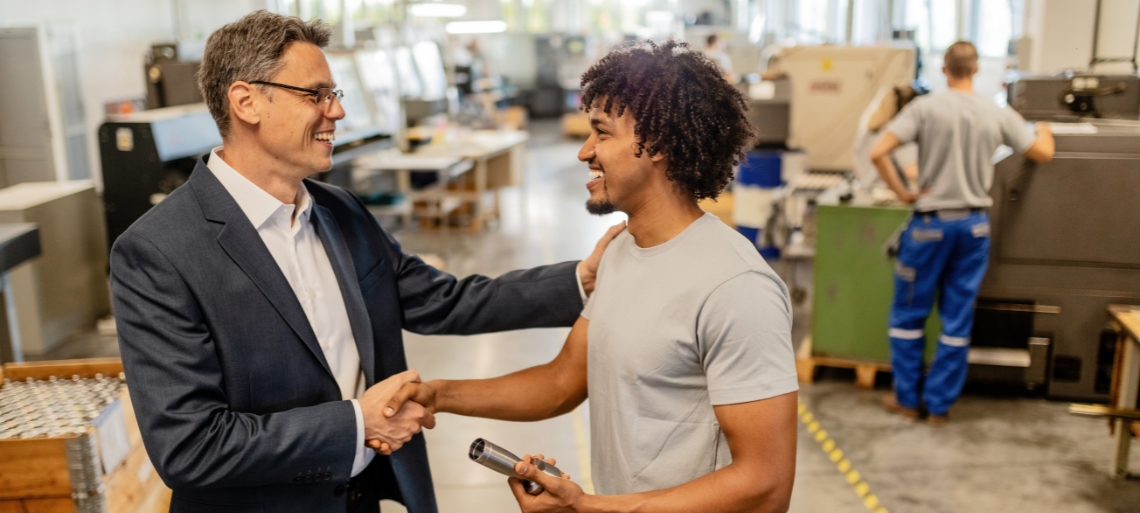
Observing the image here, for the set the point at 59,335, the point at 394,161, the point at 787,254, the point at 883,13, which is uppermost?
the point at 883,13

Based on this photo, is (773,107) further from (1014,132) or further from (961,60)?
(1014,132)

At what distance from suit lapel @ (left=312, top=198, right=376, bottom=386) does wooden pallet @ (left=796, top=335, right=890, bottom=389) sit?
11.3 ft

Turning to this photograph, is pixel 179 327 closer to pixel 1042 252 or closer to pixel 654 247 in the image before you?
pixel 654 247

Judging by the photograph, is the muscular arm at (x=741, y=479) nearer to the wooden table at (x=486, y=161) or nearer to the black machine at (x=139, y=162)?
the black machine at (x=139, y=162)

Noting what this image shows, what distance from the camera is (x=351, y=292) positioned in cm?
179

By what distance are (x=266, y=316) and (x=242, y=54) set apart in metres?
0.49

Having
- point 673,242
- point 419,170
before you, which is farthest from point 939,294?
point 419,170

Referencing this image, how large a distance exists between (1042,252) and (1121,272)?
36 centimetres

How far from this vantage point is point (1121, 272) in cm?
426

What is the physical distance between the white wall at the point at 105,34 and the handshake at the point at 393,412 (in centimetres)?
753

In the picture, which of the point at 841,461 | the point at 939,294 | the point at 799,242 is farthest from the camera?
the point at 799,242

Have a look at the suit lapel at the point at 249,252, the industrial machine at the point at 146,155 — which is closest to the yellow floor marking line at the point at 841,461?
the suit lapel at the point at 249,252

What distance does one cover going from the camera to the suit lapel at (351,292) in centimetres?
178

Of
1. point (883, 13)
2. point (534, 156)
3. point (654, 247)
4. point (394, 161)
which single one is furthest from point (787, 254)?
point (534, 156)
